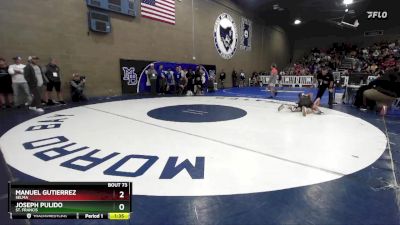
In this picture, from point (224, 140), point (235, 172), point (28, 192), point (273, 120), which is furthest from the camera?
point (273, 120)

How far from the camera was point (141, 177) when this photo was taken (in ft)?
8.80

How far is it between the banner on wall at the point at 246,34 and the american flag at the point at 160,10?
326 inches

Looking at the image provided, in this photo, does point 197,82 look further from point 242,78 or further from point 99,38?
point 242,78

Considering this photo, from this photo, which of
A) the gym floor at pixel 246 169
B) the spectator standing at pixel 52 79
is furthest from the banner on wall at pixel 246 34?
the gym floor at pixel 246 169

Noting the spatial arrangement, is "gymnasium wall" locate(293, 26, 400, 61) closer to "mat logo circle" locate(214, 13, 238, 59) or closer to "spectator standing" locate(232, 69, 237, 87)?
"mat logo circle" locate(214, 13, 238, 59)

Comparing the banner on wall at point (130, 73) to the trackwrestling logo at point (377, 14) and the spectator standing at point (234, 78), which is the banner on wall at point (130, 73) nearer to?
the spectator standing at point (234, 78)

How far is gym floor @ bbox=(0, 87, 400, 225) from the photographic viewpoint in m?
2.01

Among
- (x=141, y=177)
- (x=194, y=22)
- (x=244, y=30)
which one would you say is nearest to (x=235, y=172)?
(x=141, y=177)

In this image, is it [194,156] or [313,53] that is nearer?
[194,156]

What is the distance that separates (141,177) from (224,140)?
5.84ft

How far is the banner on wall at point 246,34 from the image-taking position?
20.5m

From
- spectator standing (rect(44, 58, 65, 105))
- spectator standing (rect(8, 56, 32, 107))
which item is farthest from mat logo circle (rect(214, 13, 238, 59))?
spectator standing (rect(8, 56, 32, 107))

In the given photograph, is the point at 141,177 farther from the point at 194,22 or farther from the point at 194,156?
the point at 194,22
